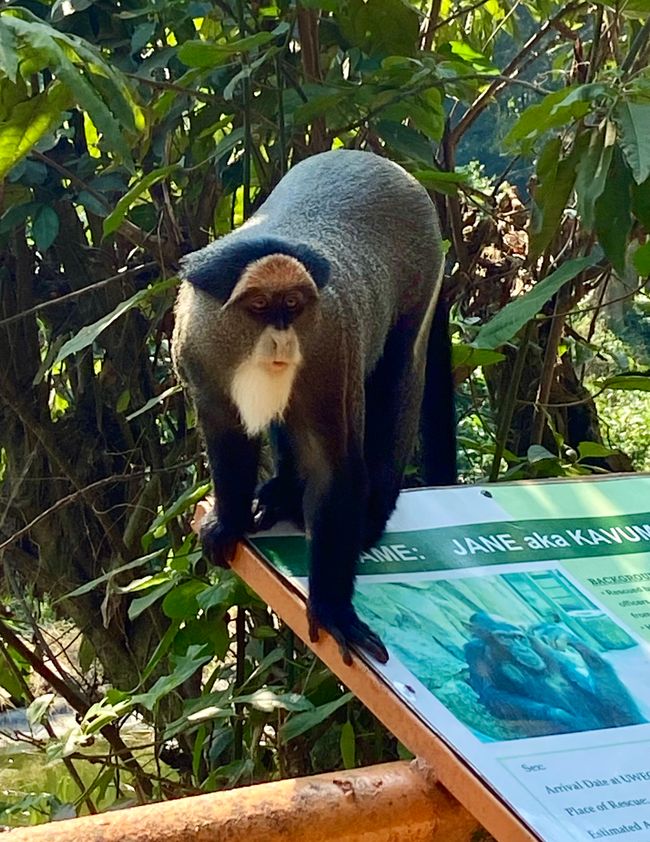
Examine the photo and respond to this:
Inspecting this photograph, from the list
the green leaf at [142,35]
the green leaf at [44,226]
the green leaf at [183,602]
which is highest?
the green leaf at [142,35]

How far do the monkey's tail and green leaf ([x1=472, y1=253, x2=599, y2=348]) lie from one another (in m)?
0.33

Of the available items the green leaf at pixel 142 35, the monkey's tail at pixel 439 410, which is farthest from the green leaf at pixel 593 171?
the green leaf at pixel 142 35

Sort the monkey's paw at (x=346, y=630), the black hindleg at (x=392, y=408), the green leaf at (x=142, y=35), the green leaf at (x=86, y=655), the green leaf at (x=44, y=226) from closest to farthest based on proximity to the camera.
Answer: the monkey's paw at (x=346, y=630), the black hindleg at (x=392, y=408), the green leaf at (x=142, y=35), the green leaf at (x=44, y=226), the green leaf at (x=86, y=655)

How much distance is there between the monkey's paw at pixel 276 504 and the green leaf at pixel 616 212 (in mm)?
587

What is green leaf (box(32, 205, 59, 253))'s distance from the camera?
2.24m

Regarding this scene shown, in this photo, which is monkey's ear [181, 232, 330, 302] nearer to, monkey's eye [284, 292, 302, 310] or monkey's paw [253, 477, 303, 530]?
monkey's eye [284, 292, 302, 310]

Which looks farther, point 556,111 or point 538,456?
point 538,456

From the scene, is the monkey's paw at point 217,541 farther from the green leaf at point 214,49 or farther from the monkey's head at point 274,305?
the green leaf at point 214,49

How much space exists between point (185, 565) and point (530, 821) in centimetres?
98

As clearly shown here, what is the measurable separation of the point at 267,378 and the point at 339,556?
0.82ft

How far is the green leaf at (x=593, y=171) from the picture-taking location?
4.59ft

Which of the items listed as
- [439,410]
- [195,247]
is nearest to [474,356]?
Answer: [439,410]

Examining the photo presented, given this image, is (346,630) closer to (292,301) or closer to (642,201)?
(292,301)

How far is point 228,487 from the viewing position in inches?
64.1
